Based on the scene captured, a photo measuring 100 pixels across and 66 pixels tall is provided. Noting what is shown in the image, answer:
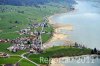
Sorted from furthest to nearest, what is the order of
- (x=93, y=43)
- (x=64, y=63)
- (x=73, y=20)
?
(x=73, y=20), (x=93, y=43), (x=64, y=63)

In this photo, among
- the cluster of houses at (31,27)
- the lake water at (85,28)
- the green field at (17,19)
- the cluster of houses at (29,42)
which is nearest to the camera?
the cluster of houses at (29,42)

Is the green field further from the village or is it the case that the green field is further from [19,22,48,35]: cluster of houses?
the village

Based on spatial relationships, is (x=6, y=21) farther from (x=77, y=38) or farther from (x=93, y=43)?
(x=93, y=43)

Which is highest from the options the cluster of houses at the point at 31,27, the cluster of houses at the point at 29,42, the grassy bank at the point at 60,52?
the cluster of houses at the point at 31,27

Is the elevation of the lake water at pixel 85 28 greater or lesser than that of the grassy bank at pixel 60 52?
greater

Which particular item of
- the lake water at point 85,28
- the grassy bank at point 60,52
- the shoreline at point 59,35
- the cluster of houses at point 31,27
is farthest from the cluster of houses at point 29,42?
the lake water at point 85,28

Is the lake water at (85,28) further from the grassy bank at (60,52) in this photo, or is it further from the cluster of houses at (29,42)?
the cluster of houses at (29,42)

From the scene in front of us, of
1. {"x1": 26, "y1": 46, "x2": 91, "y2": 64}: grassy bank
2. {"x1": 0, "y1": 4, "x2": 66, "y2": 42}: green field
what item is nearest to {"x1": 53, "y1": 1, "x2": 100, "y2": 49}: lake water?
{"x1": 26, "y1": 46, "x2": 91, "y2": 64}: grassy bank

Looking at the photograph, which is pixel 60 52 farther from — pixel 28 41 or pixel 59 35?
pixel 59 35

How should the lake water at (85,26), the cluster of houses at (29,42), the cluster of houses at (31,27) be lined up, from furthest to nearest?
the cluster of houses at (31,27)
the lake water at (85,26)
the cluster of houses at (29,42)

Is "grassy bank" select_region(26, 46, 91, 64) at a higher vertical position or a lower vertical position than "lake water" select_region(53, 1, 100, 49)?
Result: lower

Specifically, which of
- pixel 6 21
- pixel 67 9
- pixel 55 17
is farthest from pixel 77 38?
pixel 67 9
